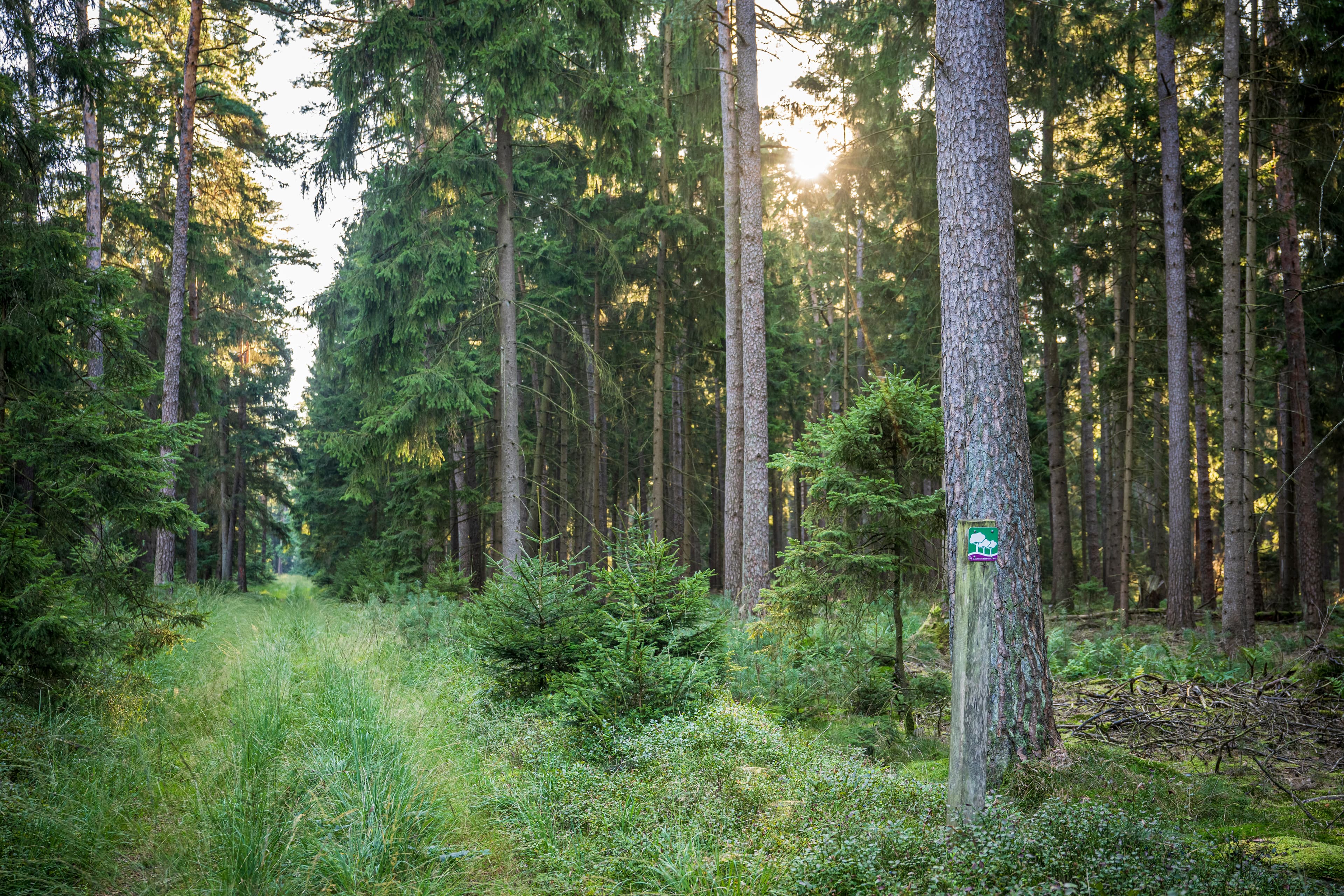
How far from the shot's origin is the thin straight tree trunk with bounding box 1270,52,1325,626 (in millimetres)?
12430

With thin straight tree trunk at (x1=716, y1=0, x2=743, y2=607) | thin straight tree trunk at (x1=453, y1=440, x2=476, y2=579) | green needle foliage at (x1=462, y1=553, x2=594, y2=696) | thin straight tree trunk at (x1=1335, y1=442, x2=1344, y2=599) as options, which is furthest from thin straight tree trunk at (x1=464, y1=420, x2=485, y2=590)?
thin straight tree trunk at (x1=1335, y1=442, x2=1344, y2=599)

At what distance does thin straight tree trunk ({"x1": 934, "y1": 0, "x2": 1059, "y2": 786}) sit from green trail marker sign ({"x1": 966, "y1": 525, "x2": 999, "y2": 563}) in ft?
3.00

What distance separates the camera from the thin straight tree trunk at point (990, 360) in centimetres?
505

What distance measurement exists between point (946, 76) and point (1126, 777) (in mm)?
5330

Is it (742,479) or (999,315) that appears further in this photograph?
(742,479)

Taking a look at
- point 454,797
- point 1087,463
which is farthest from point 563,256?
point 454,797

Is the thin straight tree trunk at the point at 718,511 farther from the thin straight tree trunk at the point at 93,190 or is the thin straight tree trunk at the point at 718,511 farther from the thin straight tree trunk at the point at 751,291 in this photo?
the thin straight tree trunk at the point at 93,190

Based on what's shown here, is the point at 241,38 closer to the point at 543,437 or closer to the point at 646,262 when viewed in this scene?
the point at 646,262

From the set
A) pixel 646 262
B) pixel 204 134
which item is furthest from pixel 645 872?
pixel 204 134

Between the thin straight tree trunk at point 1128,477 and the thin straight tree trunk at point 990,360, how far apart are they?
389 inches

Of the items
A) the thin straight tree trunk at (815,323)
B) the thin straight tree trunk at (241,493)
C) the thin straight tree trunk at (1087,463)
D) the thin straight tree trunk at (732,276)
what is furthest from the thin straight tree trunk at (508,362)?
the thin straight tree trunk at (241,493)

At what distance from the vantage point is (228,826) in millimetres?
4031

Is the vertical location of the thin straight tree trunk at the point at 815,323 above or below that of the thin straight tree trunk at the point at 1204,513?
above

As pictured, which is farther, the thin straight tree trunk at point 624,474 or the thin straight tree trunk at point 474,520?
the thin straight tree trunk at point 624,474
